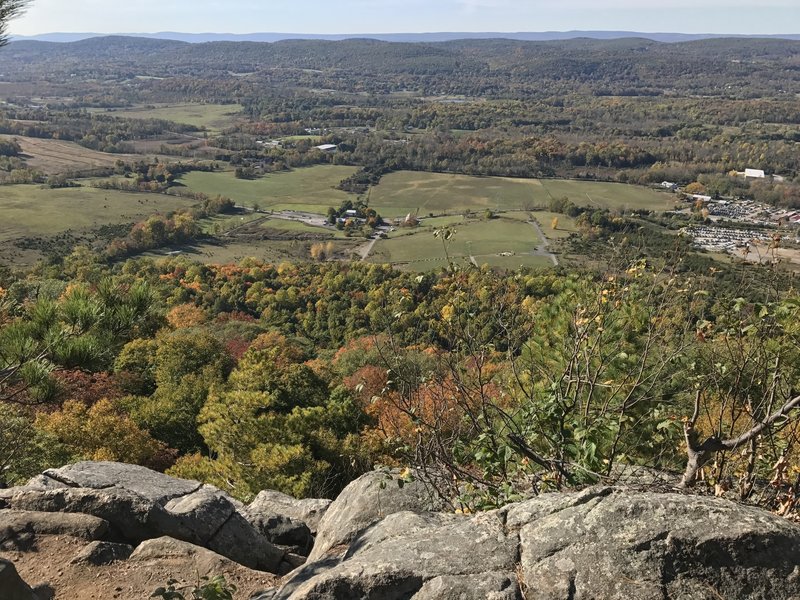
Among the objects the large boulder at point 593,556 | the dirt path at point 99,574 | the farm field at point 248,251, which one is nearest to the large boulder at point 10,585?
the dirt path at point 99,574

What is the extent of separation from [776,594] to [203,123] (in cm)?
20856

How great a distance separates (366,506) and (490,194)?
103 m

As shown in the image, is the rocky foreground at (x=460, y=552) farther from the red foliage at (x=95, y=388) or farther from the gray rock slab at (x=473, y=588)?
the red foliage at (x=95, y=388)

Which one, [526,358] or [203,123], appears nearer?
[526,358]

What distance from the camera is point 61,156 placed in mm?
132625

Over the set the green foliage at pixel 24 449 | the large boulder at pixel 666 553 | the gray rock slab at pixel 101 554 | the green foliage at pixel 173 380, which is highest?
the large boulder at pixel 666 553

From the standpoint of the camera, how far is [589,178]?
12188cm

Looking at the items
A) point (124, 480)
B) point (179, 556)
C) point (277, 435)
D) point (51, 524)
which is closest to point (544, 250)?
point (277, 435)

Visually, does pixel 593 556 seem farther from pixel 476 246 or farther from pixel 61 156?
pixel 61 156

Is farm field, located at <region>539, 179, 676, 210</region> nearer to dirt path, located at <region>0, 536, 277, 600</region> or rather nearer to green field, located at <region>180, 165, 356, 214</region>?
green field, located at <region>180, 165, 356, 214</region>

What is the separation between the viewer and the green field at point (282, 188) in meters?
108

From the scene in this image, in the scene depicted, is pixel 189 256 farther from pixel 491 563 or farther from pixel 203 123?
pixel 203 123

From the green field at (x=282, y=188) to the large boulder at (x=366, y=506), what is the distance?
309 feet

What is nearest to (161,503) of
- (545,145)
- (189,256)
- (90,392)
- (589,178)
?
(90,392)
